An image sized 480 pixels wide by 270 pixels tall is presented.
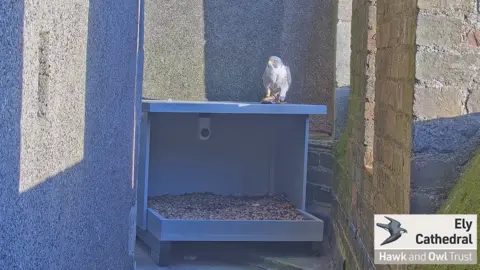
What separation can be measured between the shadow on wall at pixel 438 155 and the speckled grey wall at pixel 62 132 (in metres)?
1.16

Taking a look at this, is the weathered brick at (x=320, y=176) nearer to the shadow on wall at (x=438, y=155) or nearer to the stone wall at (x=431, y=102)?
the stone wall at (x=431, y=102)

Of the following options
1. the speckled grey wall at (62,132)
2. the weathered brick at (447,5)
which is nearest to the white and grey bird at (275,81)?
the speckled grey wall at (62,132)

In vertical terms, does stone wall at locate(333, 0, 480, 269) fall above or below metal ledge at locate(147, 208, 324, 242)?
above

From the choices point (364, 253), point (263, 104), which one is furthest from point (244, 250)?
point (364, 253)

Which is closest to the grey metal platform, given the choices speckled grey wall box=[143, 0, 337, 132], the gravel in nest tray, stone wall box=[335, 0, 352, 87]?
the gravel in nest tray

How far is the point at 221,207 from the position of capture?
5703 millimetres

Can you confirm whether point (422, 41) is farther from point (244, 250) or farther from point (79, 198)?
point (244, 250)

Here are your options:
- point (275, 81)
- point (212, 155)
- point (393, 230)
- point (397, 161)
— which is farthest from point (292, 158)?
point (393, 230)

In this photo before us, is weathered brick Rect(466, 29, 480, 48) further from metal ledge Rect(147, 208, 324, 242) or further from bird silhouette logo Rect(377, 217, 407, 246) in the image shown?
metal ledge Rect(147, 208, 324, 242)

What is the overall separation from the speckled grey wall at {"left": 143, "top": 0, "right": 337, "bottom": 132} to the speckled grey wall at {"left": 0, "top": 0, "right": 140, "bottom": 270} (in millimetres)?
2544

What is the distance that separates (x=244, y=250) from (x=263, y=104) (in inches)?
43.3

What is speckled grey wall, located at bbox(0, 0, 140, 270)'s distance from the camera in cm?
179

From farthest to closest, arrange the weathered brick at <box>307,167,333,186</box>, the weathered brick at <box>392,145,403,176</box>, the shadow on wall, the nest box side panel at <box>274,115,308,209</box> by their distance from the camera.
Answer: the weathered brick at <box>307,167,333,186</box> < the nest box side panel at <box>274,115,308,209</box> < the weathered brick at <box>392,145,403,176</box> < the shadow on wall

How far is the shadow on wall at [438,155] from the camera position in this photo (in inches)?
95.0
